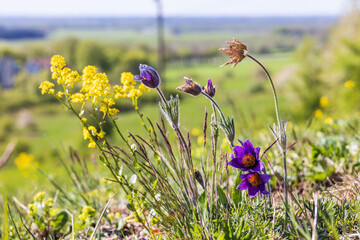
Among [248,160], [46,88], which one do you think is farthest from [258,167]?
[46,88]

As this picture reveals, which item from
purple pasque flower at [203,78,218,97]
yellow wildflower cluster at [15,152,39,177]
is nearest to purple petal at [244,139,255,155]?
purple pasque flower at [203,78,218,97]

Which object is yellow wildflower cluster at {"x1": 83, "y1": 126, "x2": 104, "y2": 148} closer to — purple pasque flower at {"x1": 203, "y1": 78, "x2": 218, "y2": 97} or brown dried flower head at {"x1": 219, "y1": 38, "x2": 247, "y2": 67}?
purple pasque flower at {"x1": 203, "y1": 78, "x2": 218, "y2": 97}

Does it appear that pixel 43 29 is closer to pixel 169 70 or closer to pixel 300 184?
pixel 169 70

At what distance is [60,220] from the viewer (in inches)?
73.8

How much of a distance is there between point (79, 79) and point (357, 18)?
21.3m

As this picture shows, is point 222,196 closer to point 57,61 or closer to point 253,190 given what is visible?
point 253,190

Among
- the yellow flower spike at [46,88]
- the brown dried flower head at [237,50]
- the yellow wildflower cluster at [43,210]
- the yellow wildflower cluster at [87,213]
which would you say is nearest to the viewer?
the brown dried flower head at [237,50]

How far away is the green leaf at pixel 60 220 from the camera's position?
1869mm

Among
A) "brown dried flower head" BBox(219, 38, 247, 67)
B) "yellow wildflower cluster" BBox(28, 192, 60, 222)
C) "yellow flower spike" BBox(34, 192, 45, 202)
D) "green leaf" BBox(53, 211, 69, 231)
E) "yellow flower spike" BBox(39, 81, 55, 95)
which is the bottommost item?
"green leaf" BBox(53, 211, 69, 231)

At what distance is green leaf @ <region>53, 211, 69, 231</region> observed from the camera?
187 centimetres

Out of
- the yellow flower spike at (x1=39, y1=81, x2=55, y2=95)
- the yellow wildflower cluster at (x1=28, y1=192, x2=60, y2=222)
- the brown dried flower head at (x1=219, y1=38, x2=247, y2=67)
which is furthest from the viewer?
the yellow wildflower cluster at (x1=28, y1=192, x2=60, y2=222)

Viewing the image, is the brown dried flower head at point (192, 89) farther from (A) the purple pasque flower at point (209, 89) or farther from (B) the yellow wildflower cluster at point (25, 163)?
(B) the yellow wildflower cluster at point (25, 163)

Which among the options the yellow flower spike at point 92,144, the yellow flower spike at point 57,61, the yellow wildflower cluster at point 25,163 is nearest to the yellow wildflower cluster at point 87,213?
the yellow flower spike at point 92,144

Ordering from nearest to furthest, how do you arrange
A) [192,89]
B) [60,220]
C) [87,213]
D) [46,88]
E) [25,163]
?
[192,89] → [46,88] → [87,213] → [60,220] → [25,163]
